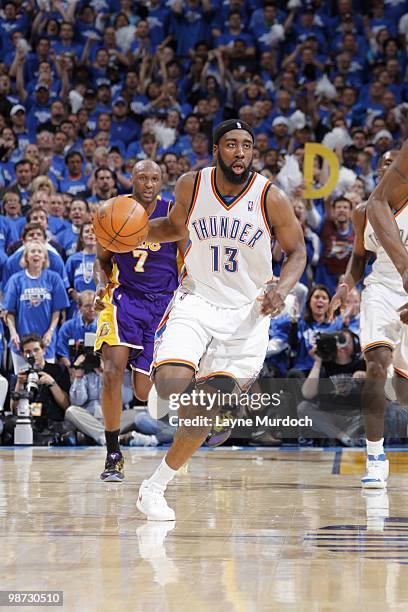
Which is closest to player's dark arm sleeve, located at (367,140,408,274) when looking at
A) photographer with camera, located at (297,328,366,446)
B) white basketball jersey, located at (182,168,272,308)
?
white basketball jersey, located at (182,168,272,308)

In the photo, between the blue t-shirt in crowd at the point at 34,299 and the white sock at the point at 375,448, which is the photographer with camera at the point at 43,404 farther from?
the white sock at the point at 375,448

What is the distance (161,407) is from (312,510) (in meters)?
3.47

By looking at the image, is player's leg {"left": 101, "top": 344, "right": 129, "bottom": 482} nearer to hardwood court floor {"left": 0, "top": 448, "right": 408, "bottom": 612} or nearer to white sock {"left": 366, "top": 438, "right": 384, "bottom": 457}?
hardwood court floor {"left": 0, "top": 448, "right": 408, "bottom": 612}

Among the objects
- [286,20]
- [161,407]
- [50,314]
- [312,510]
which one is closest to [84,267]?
[50,314]

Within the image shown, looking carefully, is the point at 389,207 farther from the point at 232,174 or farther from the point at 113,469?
the point at 113,469

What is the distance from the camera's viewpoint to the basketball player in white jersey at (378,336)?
6.02 meters

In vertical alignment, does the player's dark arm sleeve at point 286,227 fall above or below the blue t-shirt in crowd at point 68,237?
below

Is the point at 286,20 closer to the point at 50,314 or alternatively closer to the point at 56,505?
the point at 50,314

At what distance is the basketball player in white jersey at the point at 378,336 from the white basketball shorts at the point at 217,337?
1.28 meters

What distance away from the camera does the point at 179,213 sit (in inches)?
201

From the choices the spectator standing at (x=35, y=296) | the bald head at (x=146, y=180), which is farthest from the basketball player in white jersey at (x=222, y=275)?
the spectator standing at (x=35, y=296)

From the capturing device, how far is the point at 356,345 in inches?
346

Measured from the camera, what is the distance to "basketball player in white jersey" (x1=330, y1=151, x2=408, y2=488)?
19.7 ft

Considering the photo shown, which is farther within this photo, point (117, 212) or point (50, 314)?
point (50, 314)
